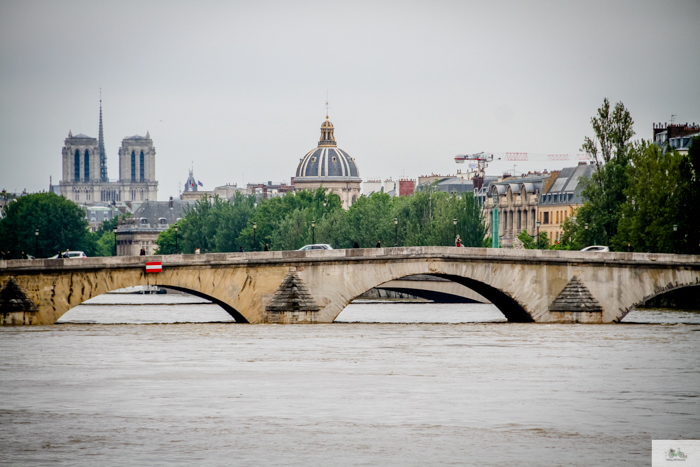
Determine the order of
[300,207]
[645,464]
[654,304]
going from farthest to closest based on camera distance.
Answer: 1. [300,207]
2. [654,304]
3. [645,464]

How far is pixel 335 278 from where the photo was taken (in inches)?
2167

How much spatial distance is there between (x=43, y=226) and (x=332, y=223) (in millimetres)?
48345

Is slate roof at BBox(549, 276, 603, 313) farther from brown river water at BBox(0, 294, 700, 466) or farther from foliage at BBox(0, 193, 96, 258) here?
foliage at BBox(0, 193, 96, 258)

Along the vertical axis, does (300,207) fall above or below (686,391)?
above

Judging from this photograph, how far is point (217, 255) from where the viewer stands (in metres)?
53.3

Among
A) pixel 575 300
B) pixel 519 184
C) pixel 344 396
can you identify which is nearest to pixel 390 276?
pixel 575 300

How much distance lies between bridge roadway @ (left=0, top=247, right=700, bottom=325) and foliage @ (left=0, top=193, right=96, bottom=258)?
91958 millimetres

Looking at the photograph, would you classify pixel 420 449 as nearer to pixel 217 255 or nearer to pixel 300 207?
pixel 217 255


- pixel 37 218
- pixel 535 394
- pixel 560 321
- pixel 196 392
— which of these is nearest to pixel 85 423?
pixel 196 392

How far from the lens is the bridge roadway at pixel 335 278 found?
171ft

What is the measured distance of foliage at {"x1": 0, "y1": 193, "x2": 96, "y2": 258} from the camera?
14650 cm

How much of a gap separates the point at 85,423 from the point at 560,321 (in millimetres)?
31820

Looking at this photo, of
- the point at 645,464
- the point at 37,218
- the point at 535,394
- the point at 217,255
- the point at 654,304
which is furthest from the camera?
the point at 37,218

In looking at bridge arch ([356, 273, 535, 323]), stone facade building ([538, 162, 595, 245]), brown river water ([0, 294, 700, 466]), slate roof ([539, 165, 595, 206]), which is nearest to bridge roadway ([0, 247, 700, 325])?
bridge arch ([356, 273, 535, 323])
